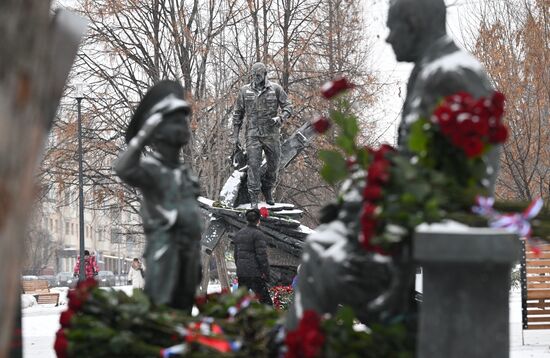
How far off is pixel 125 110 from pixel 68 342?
2654 centimetres

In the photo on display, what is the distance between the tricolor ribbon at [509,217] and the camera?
4777 millimetres

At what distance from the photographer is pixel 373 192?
4727 millimetres

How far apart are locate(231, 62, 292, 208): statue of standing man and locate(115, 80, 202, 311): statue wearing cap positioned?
531 inches

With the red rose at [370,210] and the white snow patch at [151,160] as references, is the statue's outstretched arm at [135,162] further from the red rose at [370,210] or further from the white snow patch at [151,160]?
the red rose at [370,210]

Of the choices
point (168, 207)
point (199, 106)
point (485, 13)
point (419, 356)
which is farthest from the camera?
point (199, 106)

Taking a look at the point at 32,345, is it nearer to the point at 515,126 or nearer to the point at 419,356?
the point at 419,356

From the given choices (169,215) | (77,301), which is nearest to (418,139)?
(169,215)

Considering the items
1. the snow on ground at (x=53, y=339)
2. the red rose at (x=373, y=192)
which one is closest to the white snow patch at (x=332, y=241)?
the red rose at (x=373, y=192)

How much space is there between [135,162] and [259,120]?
14143mm

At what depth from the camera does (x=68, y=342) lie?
5.75 meters

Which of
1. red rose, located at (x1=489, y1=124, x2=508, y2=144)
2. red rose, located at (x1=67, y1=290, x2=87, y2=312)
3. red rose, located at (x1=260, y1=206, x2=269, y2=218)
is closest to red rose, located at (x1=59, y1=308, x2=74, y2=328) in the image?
red rose, located at (x1=67, y1=290, x2=87, y2=312)

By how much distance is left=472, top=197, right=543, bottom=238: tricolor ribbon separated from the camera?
4777mm

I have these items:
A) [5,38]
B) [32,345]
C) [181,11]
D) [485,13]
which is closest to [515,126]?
[485,13]

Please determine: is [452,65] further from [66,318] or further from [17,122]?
[17,122]
